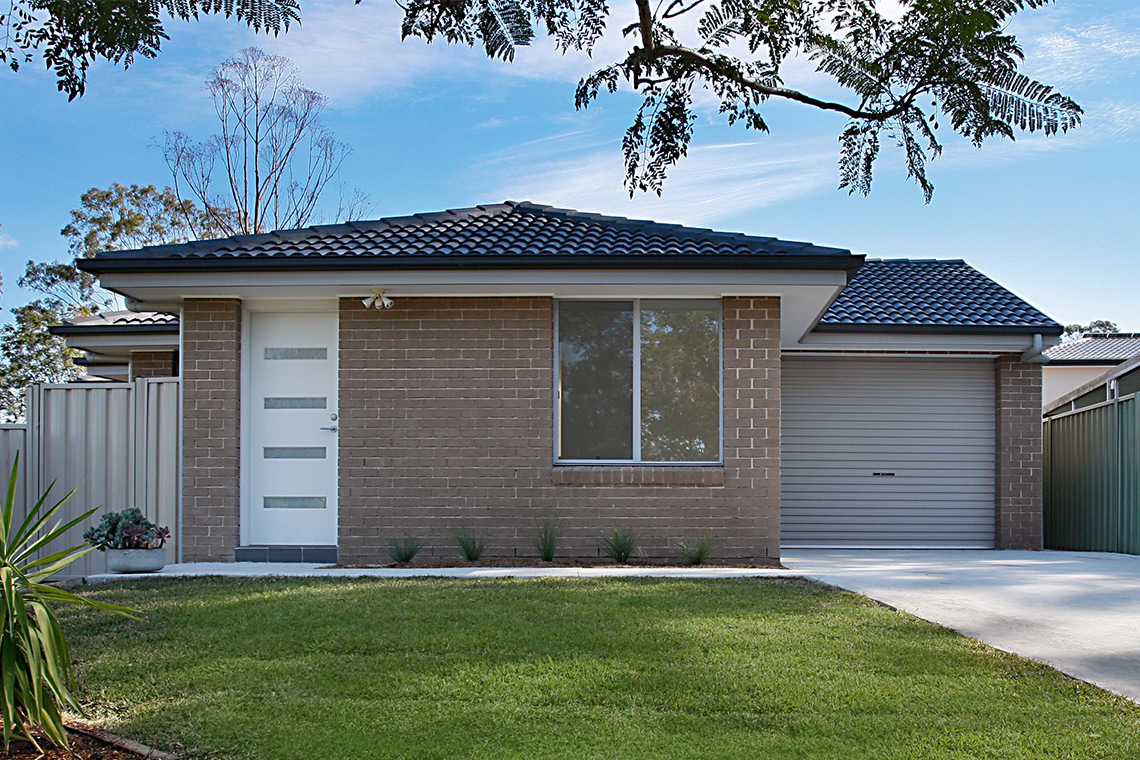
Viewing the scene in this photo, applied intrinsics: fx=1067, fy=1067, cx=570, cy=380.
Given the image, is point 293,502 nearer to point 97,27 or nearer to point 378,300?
point 378,300

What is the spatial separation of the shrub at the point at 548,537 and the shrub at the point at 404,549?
1.26m

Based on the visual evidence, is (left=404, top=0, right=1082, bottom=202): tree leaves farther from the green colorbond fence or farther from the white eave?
the green colorbond fence

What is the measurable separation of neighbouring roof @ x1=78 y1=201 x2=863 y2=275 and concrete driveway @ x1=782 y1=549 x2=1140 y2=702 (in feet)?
10.5

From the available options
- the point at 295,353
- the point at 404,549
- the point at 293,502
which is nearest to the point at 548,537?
the point at 404,549

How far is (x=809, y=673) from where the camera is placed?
5.57m

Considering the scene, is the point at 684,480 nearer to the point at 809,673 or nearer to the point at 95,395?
the point at 809,673

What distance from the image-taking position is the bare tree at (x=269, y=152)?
33.5m

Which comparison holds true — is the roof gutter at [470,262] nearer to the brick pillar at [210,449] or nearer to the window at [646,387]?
the window at [646,387]

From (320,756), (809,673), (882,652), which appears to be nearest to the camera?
(320,756)

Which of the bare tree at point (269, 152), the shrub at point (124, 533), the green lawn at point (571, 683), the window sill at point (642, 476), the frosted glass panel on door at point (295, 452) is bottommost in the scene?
the green lawn at point (571, 683)

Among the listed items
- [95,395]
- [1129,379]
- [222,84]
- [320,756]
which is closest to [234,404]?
[95,395]

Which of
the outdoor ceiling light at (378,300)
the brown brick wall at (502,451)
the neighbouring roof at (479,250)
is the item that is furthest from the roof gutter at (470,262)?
the brown brick wall at (502,451)

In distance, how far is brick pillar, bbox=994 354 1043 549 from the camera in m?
14.9

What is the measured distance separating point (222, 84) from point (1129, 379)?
27.2 meters
